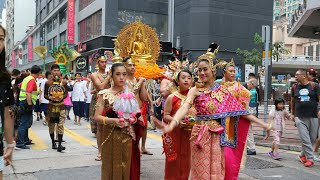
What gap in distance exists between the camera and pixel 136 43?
7.28m


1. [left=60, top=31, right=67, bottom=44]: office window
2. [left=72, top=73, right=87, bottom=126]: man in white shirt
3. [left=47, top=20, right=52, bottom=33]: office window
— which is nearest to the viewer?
[left=72, top=73, right=87, bottom=126]: man in white shirt

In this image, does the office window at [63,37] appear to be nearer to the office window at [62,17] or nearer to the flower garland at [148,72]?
the office window at [62,17]

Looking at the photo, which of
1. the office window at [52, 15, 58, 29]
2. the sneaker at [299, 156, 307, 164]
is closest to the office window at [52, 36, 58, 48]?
the office window at [52, 15, 58, 29]

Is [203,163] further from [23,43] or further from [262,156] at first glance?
[23,43]

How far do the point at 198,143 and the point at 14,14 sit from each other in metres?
98.4

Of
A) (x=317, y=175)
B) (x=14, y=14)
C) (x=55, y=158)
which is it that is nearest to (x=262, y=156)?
(x=317, y=175)

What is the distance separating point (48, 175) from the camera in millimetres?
6012

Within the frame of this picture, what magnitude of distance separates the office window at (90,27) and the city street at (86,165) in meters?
27.3

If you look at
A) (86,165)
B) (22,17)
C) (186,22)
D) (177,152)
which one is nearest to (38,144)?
(86,165)

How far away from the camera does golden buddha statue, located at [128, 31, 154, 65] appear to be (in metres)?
7.14

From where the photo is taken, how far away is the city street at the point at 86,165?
6096mm

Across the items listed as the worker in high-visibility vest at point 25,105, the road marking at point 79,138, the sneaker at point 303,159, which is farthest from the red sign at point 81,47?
the sneaker at point 303,159

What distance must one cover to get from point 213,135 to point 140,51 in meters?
3.52

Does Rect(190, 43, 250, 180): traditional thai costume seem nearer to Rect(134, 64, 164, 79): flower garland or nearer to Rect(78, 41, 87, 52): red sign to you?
Rect(134, 64, 164, 79): flower garland
